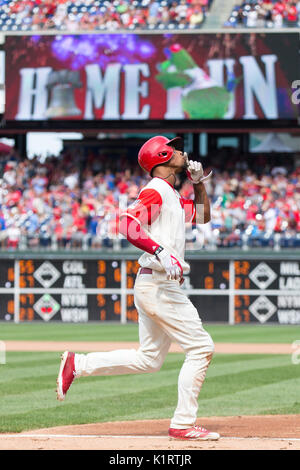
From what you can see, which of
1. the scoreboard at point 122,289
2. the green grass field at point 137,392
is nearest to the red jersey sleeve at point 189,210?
the green grass field at point 137,392

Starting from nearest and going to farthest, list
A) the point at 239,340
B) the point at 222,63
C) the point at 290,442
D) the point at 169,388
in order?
the point at 290,442 < the point at 169,388 < the point at 239,340 < the point at 222,63

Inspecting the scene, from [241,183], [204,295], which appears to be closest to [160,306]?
[204,295]

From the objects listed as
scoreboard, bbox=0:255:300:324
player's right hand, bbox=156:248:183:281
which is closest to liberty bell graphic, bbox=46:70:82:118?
scoreboard, bbox=0:255:300:324

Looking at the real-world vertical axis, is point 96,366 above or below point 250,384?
above

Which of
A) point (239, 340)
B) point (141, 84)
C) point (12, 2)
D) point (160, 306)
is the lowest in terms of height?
point (239, 340)

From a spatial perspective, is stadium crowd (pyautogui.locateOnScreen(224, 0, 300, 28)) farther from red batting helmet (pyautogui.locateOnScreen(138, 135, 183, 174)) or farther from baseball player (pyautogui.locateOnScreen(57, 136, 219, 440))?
baseball player (pyautogui.locateOnScreen(57, 136, 219, 440))

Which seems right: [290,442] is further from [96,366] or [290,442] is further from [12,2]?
[12,2]

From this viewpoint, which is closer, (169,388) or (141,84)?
(169,388)

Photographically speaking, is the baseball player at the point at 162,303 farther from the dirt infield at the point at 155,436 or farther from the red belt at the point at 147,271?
the dirt infield at the point at 155,436
